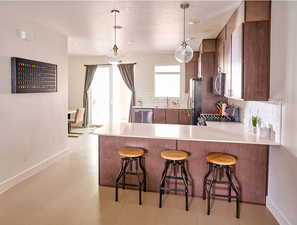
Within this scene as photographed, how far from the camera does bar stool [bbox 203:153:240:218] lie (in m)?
2.70

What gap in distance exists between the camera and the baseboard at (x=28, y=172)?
11.0 feet

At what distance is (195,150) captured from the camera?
125 inches

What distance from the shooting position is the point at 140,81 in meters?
7.77

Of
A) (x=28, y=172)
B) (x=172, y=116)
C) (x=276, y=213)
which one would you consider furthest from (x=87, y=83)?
(x=276, y=213)

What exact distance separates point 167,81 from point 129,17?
4.20 metres

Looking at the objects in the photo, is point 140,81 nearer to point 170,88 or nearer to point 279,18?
point 170,88

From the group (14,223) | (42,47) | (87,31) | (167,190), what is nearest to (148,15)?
(87,31)

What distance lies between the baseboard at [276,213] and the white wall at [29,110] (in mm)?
3628

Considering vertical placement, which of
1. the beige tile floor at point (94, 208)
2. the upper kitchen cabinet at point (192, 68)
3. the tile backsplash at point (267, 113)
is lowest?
the beige tile floor at point (94, 208)

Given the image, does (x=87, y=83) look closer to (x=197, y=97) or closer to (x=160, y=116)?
(x=160, y=116)

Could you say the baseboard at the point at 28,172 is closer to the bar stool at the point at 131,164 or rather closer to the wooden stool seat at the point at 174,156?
the bar stool at the point at 131,164

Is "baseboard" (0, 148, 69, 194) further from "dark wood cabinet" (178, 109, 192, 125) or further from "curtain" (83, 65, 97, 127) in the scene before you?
"curtain" (83, 65, 97, 127)

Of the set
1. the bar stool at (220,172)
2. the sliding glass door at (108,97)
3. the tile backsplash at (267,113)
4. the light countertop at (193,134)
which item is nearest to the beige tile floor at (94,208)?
the bar stool at (220,172)

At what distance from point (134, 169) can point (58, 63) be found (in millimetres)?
2826
